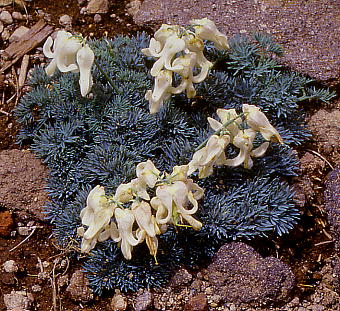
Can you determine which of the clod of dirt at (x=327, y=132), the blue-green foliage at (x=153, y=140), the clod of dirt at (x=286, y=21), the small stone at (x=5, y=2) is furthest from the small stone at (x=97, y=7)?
the clod of dirt at (x=327, y=132)

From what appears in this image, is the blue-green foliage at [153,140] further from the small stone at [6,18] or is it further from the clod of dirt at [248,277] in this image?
the small stone at [6,18]

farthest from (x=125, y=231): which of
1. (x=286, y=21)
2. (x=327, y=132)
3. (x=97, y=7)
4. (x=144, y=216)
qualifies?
(x=97, y=7)

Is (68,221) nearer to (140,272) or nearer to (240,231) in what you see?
(140,272)

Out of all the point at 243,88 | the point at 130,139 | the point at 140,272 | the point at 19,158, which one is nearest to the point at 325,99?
the point at 243,88

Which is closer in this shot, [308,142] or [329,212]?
[329,212]

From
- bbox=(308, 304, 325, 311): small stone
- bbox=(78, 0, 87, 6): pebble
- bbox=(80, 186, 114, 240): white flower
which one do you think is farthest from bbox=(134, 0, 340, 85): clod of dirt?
bbox=(80, 186, 114, 240): white flower

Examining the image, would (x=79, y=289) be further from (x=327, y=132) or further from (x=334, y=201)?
(x=327, y=132)
